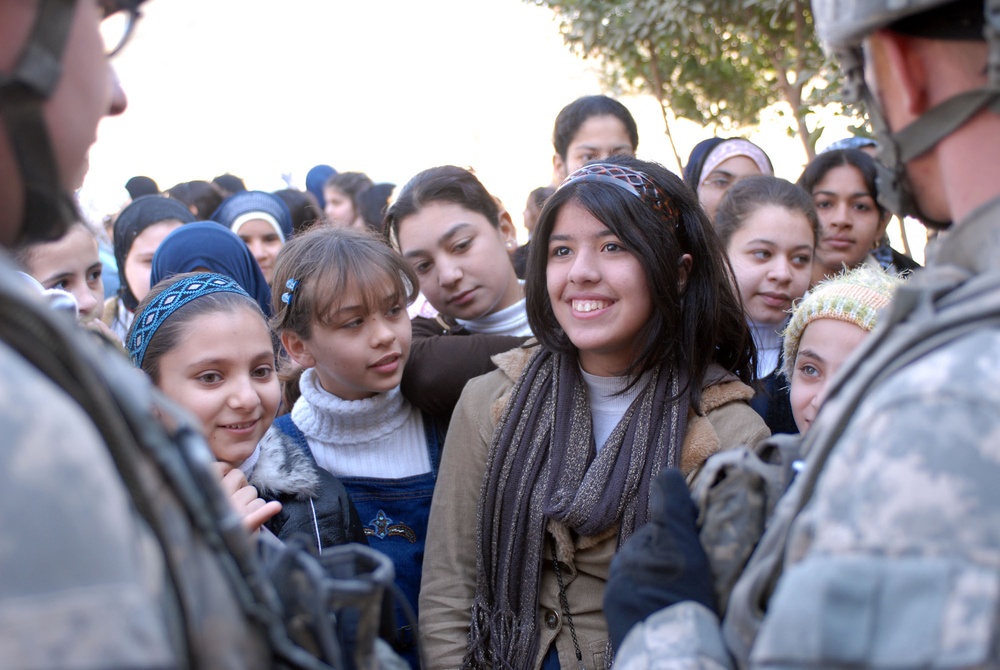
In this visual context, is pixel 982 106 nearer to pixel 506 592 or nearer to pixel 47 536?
pixel 47 536

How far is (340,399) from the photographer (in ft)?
9.96

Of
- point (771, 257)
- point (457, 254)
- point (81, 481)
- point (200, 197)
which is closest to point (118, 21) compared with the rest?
point (81, 481)

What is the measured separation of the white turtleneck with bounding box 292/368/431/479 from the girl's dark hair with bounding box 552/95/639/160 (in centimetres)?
252

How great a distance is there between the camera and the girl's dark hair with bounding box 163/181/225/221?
652cm

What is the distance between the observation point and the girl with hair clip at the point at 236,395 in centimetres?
258

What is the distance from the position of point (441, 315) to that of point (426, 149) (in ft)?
74.9

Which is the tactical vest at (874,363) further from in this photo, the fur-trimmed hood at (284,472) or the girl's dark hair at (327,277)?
the girl's dark hair at (327,277)

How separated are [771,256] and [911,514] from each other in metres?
2.78

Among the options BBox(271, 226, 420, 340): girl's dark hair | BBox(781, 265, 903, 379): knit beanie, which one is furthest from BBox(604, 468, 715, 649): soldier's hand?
BBox(271, 226, 420, 340): girl's dark hair

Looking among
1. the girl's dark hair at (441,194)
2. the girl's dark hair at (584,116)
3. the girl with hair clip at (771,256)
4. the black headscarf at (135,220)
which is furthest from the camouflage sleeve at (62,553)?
the girl's dark hair at (584,116)

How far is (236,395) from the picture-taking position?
8.50 ft

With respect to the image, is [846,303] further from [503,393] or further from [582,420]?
[503,393]

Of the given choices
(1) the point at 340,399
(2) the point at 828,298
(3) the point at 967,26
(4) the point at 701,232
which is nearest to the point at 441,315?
(1) the point at 340,399

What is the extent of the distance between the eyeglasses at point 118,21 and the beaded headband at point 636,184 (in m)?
1.58
